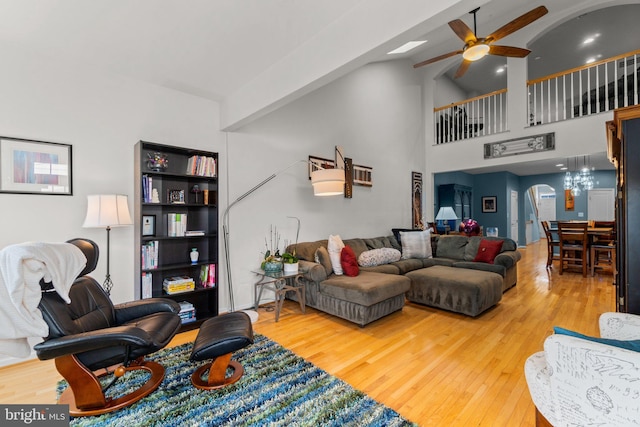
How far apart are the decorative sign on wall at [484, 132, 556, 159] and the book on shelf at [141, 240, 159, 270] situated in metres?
6.34

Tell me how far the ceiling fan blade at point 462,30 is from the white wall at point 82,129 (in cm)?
319

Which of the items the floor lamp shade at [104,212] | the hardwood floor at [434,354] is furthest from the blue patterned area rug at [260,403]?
the floor lamp shade at [104,212]

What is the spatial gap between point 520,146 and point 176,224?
6298 millimetres

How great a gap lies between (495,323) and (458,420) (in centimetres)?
189

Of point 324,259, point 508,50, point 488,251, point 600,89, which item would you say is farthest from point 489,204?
point 324,259

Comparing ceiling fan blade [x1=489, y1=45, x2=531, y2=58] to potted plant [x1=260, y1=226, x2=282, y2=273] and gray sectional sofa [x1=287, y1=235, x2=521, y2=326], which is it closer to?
gray sectional sofa [x1=287, y1=235, x2=521, y2=326]

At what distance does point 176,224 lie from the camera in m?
3.16

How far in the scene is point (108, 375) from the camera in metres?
2.23

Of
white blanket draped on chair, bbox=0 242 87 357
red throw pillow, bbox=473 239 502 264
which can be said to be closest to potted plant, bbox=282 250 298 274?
white blanket draped on chair, bbox=0 242 87 357

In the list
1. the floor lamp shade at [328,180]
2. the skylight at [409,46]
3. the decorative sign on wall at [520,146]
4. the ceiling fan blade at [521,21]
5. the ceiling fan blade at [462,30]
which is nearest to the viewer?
the ceiling fan blade at [521,21]

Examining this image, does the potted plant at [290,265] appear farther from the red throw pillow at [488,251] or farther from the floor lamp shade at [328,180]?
the red throw pillow at [488,251]

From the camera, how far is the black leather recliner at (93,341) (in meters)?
1.67

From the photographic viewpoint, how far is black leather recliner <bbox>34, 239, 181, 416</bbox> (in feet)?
5.47

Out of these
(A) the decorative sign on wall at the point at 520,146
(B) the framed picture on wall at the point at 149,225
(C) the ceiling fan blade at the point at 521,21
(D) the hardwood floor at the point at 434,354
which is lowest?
(D) the hardwood floor at the point at 434,354
